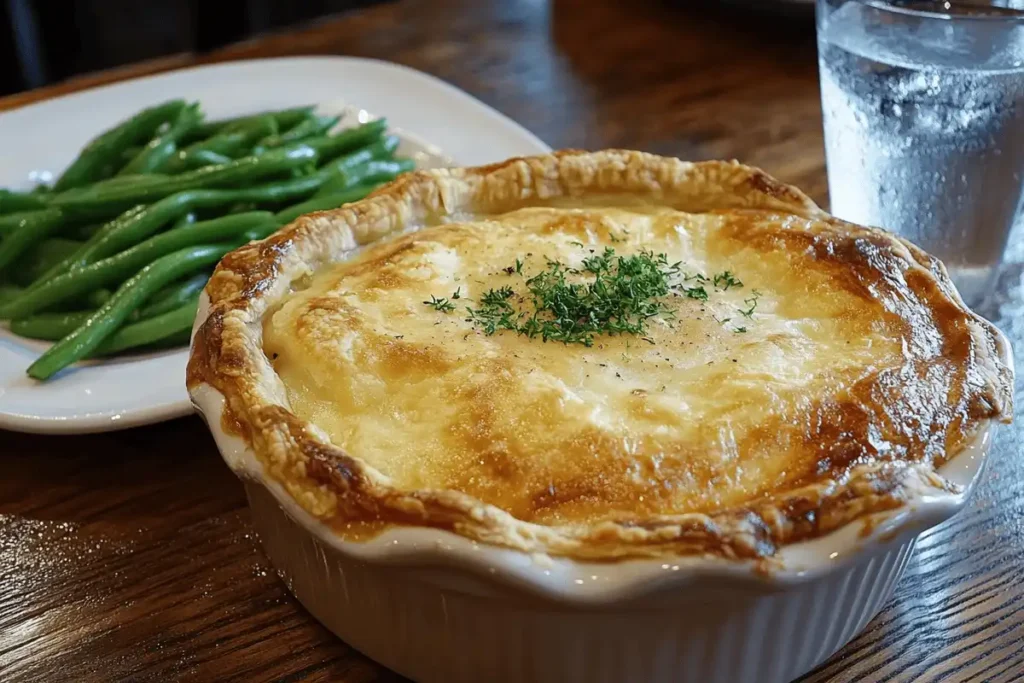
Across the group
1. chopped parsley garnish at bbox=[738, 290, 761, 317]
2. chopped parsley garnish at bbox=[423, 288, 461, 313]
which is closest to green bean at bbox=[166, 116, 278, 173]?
chopped parsley garnish at bbox=[423, 288, 461, 313]

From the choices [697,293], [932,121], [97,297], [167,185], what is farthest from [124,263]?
[932,121]

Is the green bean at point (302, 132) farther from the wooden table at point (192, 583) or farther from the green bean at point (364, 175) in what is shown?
the wooden table at point (192, 583)

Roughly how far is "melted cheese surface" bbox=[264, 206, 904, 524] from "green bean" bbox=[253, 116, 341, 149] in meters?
1.54

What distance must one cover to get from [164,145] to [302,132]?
1.66 feet

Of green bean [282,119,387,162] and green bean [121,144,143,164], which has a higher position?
green bean [121,144,143,164]

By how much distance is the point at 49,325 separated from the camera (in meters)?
2.81

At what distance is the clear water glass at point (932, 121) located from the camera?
2686 millimetres

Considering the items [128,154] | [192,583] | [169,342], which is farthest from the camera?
[128,154]

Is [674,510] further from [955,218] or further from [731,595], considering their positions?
[955,218]

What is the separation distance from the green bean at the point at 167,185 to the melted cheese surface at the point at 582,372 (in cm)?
120

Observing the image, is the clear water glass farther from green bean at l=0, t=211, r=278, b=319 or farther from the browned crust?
green bean at l=0, t=211, r=278, b=319

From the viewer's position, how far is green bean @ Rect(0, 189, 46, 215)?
3.26 metres

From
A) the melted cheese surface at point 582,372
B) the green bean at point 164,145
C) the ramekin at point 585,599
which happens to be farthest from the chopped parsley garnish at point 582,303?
the green bean at point 164,145

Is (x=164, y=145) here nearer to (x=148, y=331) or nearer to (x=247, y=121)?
(x=247, y=121)
